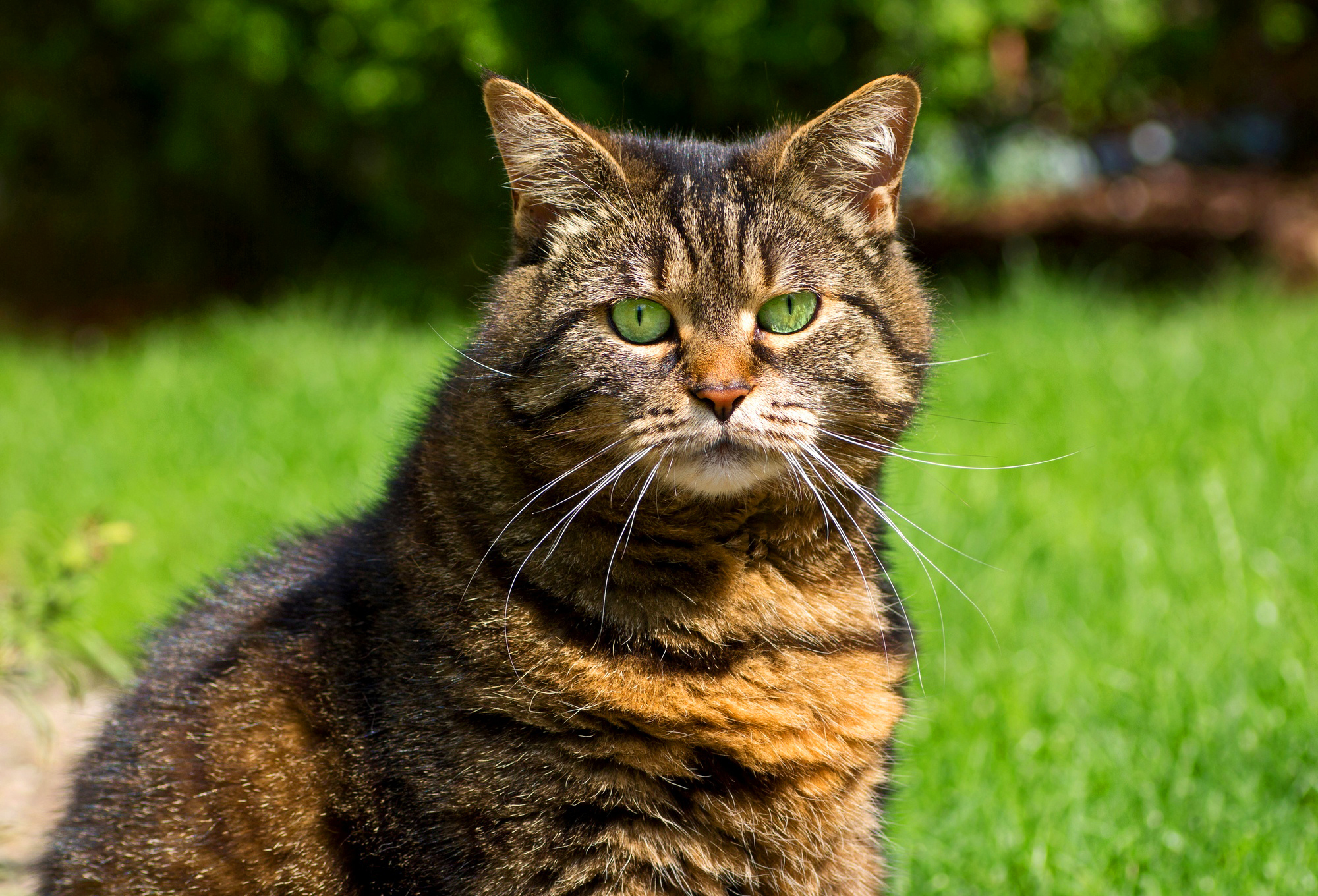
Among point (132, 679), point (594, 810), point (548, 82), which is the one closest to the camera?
point (594, 810)

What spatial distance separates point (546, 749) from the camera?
5.69 ft

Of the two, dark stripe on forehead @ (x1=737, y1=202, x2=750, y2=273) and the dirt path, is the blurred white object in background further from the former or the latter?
the dirt path

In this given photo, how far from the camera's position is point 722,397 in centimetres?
176

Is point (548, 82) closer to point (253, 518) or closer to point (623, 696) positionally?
point (253, 518)

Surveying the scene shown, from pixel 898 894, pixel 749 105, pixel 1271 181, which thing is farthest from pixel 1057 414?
pixel 1271 181

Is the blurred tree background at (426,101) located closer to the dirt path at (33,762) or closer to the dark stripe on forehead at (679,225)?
the dirt path at (33,762)

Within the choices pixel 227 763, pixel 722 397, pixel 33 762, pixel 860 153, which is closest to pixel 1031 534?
pixel 860 153

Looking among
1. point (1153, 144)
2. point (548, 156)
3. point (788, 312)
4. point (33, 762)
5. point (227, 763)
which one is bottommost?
point (33, 762)

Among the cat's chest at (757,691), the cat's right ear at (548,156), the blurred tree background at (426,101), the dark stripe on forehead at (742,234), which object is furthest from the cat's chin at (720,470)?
the blurred tree background at (426,101)

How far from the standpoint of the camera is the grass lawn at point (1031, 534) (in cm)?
241

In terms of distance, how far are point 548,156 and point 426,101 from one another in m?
5.05

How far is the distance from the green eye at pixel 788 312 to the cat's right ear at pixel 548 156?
29 centimetres

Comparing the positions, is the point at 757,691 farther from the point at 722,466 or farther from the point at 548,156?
the point at 548,156

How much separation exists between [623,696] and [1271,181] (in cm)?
863
